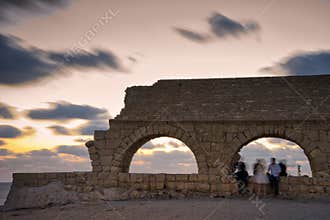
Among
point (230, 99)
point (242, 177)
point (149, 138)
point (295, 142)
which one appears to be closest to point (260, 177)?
point (242, 177)

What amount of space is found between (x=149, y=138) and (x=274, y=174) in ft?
21.3

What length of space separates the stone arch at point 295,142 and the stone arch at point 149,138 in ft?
4.47

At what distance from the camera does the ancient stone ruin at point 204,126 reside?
13891 millimetres

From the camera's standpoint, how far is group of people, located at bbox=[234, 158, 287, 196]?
34.6ft

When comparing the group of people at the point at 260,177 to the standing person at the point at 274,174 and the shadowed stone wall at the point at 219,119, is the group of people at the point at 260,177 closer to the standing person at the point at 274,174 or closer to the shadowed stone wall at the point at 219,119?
the standing person at the point at 274,174

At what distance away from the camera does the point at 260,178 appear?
10.6 metres

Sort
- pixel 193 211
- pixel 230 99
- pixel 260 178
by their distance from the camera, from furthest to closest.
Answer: pixel 230 99
pixel 260 178
pixel 193 211

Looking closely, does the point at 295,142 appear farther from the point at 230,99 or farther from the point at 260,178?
the point at 260,178

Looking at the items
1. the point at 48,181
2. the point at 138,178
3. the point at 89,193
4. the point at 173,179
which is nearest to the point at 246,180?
the point at 173,179

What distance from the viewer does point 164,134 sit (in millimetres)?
15805

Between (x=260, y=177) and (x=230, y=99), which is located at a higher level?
(x=230, y=99)

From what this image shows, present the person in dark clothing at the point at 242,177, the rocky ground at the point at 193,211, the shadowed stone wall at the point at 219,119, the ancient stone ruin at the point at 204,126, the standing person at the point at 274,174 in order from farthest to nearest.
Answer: the shadowed stone wall at the point at 219,119 < the ancient stone ruin at the point at 204,126 < the person in dark clothing at the point at 242,177 < the standing person at the point at 274,174 < the rocky ground at the point at 193,211

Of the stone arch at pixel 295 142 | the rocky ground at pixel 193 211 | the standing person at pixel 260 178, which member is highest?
the stone arch at pixel 295 142

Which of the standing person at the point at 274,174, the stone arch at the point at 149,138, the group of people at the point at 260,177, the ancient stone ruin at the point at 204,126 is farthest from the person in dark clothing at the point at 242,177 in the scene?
the stone arch at the point at 149,138
